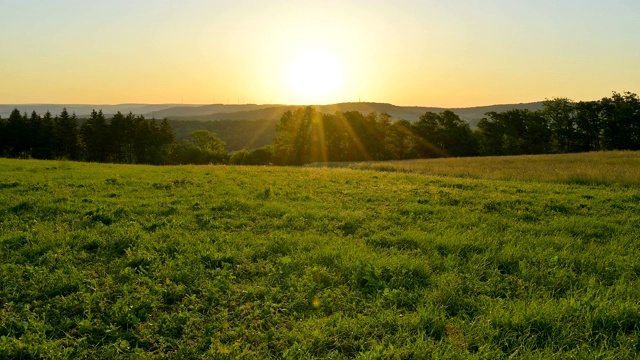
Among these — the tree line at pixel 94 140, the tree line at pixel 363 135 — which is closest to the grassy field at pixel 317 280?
the tree line at pixel 363 135

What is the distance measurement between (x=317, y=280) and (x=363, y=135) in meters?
82.7

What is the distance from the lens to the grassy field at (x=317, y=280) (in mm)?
4672

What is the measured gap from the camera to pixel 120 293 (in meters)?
5.96

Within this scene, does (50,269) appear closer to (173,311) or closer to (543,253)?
(173,311)

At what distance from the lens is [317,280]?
652cm

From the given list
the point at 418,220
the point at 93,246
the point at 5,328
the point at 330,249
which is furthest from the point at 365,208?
the point at 5,328

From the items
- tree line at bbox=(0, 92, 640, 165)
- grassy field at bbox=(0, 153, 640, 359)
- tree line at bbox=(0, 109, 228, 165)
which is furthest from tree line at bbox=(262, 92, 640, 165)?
grassy field at bbox=(0, 153, 640, 359)

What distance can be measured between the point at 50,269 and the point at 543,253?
9.40 metres

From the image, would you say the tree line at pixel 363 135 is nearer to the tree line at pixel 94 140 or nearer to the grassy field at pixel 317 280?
the tree line at pixel 94 140

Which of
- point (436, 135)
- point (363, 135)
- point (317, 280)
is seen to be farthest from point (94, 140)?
point (317, 280)

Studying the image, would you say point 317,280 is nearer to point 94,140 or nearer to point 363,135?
point 363,135

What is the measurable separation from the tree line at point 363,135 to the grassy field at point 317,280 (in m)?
73.3

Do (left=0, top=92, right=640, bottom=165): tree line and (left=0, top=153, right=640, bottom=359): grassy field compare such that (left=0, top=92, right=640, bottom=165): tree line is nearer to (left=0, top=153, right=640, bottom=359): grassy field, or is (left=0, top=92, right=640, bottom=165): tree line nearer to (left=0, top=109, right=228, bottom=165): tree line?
(left=0, top=109, right=228, bottom=165): tree line

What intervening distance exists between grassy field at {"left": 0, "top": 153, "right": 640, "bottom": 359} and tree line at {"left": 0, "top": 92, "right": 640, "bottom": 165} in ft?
241
